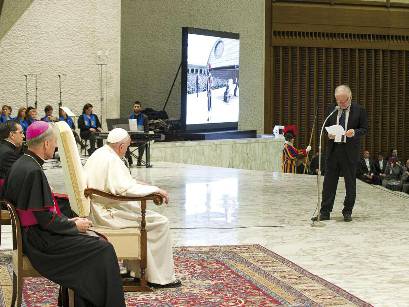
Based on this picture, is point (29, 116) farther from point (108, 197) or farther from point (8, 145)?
point (108, 197)

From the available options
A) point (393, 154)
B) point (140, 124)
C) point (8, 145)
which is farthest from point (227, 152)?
point (8, 145)

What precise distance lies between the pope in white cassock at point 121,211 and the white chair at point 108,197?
0.11 meters

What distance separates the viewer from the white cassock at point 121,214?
5.91 metres

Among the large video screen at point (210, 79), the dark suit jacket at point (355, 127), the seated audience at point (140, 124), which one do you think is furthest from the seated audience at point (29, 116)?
the dark suit jacket at point (355, 127)

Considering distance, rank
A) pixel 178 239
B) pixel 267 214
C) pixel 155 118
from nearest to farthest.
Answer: pixel 178 239, pixel 267 214, pixel 155 118

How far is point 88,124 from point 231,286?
1089 cm

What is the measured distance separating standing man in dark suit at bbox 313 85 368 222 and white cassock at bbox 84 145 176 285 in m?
3.42

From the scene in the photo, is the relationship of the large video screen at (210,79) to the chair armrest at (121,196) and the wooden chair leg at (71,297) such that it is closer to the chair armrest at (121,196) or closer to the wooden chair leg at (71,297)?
the chair armrest at (121,196)

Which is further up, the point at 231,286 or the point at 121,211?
the point at 121,211

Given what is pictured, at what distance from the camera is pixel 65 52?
57.7 feet

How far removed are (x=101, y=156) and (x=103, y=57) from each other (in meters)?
12.0

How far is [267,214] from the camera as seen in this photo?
987 cm

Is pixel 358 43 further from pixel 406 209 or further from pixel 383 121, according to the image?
pixel 406 209

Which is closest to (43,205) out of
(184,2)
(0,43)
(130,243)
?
(130,243)
